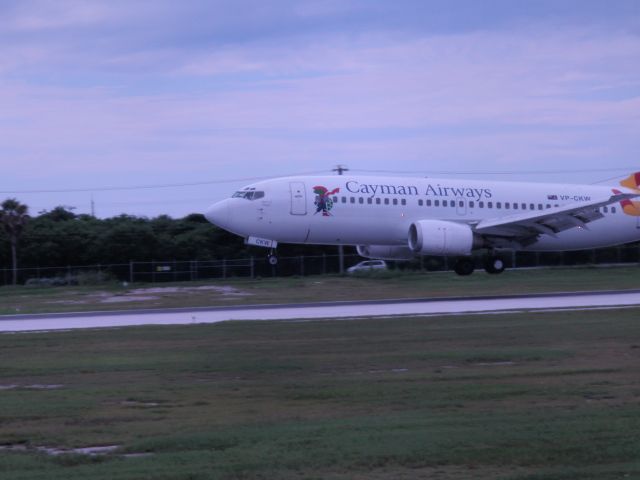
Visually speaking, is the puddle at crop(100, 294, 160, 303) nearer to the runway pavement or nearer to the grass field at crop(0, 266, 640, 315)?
the grass field at crop(0, 266, 640, 315)

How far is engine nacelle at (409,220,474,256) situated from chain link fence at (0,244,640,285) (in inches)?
436

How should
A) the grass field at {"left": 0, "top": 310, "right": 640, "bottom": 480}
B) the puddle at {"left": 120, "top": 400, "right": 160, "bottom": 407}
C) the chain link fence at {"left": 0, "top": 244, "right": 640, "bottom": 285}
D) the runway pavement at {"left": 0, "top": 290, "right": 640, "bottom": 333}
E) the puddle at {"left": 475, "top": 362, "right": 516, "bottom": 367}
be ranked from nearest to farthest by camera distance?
the grass field at {"left": 0, "top": 310, "right": 640, "bottom": 480} < the puddle at {"left": 120, "top": 400, "right": 160, "bottom": 407} < the puddle at {"left": 475, "top": 362, "right": 516, "bottom": 367} < the runway pavement at {"left": 0, "top": 290, "right": 640, "bottom": 333} < the chain link fence at {"left": 0, "top": 244, "right": 640, "bottom": 285}

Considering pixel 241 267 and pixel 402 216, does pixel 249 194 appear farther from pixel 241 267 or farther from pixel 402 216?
pixel 241 267

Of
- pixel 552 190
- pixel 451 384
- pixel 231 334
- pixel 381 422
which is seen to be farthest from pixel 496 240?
pixel 381 422

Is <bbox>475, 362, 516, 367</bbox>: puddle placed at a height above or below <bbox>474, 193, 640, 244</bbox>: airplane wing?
below

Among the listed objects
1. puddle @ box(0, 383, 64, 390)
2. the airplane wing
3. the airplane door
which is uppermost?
the airplane door

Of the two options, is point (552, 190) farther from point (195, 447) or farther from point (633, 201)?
point (195, 447)

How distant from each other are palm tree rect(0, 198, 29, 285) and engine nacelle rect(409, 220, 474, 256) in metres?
24.9

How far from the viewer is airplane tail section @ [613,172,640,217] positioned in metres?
41.8

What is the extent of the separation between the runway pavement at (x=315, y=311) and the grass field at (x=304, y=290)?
241 cm

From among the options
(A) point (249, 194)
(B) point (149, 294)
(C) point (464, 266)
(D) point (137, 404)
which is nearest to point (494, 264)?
(C) point (464, 266)

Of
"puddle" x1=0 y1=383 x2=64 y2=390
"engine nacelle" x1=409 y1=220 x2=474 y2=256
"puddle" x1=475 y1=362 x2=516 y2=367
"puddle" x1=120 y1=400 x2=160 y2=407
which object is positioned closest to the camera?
"puddle" x1=120 y1=400 x2=160 y2=407

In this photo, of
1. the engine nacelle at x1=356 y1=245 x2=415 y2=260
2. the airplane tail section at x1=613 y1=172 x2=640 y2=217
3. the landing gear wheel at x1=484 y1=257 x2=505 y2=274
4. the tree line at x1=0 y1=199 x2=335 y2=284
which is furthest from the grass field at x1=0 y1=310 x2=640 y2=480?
the tree line at x1=0 y1=199 x2=335 y2=284

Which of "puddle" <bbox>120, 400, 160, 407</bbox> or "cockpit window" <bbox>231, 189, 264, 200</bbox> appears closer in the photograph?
"puddle" <bbox>120, 400, 160, 407</bbox>
